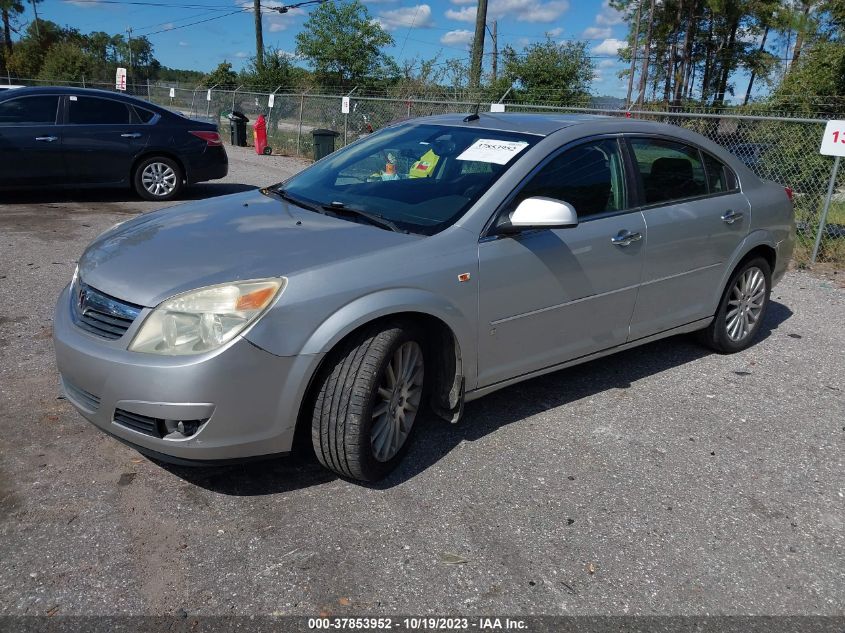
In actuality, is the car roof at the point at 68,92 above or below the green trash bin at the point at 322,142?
above

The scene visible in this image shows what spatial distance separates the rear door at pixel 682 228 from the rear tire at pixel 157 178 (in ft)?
26.1

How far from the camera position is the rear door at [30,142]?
361 inches

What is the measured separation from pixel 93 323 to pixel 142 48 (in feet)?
284

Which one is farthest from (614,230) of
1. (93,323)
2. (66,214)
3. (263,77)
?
(263,77)

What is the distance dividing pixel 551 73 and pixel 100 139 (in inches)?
572

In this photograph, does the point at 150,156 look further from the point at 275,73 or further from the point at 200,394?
the point at 275,73

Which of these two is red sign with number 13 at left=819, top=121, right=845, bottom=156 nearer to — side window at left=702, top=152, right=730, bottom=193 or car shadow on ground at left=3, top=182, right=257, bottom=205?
side window at left=702, top=152, right=730, bottom=193

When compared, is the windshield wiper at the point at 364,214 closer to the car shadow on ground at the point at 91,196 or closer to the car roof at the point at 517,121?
the car roof at the point at 517,121

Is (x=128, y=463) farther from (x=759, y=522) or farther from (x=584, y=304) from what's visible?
(x=759, y=522)

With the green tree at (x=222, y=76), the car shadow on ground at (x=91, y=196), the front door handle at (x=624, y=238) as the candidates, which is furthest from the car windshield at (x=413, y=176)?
the green tree at (x=222, y=76)

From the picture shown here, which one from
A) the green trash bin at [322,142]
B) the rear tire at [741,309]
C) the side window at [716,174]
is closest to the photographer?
the side window at [716,174]

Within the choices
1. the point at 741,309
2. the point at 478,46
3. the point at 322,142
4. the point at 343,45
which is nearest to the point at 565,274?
the point at 741,309

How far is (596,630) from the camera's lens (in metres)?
2.54

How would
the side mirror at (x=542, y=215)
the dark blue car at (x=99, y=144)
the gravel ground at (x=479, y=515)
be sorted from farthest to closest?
the dark blue car at (x=99, y=144)
the side mirror at (x=542, y=215)
the gravel ground at (x=479, y=515)
